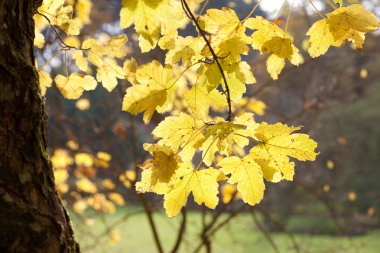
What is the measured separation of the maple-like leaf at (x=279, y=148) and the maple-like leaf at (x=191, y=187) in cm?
8

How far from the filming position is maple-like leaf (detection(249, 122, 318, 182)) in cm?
69

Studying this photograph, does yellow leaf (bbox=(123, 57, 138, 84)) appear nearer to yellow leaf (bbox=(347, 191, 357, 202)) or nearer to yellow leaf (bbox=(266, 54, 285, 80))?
yellow leaf (bbox=(266, 54, 285, 80))

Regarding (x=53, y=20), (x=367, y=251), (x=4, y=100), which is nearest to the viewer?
(x=4, y=100)

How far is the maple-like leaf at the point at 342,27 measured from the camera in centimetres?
72

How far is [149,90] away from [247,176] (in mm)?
221

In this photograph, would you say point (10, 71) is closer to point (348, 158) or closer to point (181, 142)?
point (181, 142)

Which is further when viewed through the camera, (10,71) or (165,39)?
(165,39)

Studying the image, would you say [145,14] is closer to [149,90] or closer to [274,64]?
[149,90]

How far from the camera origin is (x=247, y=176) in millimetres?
730

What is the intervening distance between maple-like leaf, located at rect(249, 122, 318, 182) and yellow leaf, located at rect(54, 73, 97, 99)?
1.33ft

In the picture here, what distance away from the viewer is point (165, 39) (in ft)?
2.67

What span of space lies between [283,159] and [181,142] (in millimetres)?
174

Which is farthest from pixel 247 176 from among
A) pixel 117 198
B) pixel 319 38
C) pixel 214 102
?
pixel 117 198

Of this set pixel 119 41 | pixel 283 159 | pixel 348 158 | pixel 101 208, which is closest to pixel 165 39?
pixel 119 41
